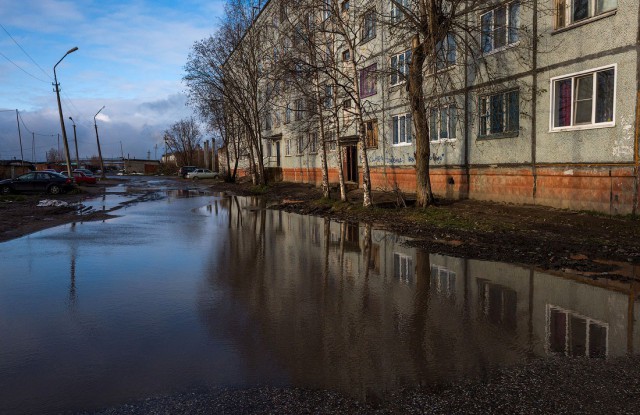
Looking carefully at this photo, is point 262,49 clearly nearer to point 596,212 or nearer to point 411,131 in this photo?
point 411,131

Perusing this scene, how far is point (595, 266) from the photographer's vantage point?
7824mm

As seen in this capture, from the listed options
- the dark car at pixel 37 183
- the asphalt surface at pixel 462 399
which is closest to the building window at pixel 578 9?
the asphalt surface at pixel 462 399

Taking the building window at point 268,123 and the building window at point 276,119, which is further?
the building window at point 268,123

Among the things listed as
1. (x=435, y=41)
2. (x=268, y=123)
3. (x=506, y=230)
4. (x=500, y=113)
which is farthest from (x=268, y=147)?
(x=506, y=230)

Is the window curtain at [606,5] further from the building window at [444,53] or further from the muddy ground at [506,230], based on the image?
the muddy ground at [506,230]

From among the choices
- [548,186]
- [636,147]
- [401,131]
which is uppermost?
[401,131]

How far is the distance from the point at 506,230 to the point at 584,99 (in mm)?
5351

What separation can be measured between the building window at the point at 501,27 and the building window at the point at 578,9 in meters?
1.34

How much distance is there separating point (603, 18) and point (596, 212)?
17.4 feet

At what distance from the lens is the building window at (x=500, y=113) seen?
15953 mm

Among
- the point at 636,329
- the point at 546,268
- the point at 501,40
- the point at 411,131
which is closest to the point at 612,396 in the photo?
the point at 636,329

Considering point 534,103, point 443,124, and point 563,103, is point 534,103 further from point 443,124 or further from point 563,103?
point 443,124

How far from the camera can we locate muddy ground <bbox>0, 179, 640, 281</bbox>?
8.34 m

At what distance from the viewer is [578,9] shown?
13.5 metres
